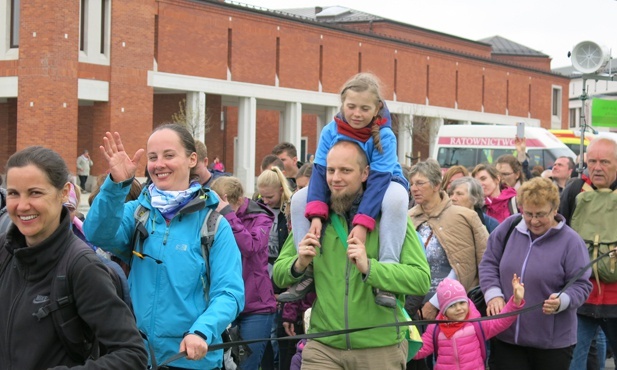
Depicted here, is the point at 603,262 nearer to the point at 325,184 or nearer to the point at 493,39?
the point at 325,184

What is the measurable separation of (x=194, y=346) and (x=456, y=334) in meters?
3.36

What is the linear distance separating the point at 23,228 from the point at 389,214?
2304 millimetres

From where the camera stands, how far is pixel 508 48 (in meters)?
93.3

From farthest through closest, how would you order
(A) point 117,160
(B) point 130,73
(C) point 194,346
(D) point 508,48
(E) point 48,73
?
(D) point 508,48 → (B) point 130,73 → (E) point 48,73 → (A) point 117,160 → (C) point 194,346

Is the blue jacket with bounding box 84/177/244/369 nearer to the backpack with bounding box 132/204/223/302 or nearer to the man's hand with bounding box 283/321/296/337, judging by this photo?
the backpack with bounding box 132/204/223/302

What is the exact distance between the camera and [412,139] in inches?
2611

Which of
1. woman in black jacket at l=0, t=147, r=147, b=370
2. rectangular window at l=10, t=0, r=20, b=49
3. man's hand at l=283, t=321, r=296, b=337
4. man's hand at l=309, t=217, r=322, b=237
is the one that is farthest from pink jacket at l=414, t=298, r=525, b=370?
rectangular window at l=10, t=0, r=20, b=49

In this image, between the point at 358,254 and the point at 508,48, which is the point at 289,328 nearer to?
the point at 358,254

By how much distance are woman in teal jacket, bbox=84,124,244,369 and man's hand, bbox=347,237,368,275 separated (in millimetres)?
624

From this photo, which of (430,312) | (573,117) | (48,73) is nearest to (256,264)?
(430,312)

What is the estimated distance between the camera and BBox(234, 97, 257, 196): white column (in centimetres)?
5275

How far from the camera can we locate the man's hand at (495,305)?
7.01 m

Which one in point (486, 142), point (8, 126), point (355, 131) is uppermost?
point (8, 126)

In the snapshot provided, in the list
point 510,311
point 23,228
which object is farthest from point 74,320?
point 510,311
